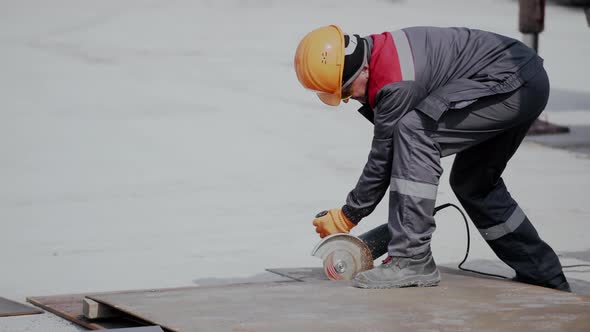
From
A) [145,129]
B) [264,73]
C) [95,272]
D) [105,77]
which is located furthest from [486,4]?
[95,272]

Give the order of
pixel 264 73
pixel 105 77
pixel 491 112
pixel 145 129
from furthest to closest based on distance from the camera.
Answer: pixel 264 73 → pixel 105 77 → pixel 145 129 → pixel 491 112

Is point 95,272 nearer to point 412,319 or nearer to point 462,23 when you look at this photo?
point 412,319

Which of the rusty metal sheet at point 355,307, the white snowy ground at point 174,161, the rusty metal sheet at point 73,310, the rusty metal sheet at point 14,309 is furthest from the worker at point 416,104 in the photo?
the rusty metal sheet at point 14,309

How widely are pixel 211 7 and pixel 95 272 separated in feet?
52.0

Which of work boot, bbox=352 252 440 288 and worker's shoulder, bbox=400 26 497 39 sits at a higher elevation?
worker's shoulder, bbox=400 26 497 39

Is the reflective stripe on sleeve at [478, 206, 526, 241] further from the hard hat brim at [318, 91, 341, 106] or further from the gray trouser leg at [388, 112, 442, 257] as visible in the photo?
the hard hat brim at [318, 91, 341, 106]

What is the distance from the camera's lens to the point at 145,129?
10617mm

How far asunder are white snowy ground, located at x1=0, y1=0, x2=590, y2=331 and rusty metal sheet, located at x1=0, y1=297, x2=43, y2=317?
0.31 feet

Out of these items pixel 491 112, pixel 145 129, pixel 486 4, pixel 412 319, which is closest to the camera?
pixel 412 319

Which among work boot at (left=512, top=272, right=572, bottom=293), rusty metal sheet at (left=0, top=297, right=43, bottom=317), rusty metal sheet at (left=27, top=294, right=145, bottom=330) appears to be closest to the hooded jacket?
work boot at (left=512, top=272, right=572, bottom=293)

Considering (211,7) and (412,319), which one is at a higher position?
(211,7)

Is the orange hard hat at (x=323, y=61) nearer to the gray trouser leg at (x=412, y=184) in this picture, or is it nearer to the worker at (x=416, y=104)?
the worker at (x=416, y=104)

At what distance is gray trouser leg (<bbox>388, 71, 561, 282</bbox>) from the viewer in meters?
4.48

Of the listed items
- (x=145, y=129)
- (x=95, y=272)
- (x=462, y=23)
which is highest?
(x=462, y=23)
